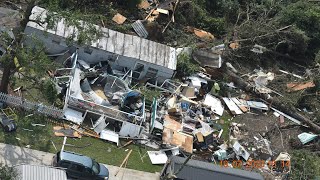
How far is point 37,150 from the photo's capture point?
23188 mm

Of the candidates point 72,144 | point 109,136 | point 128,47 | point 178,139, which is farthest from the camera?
point 128,47

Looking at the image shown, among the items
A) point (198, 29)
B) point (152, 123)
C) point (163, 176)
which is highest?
point (198, 29)

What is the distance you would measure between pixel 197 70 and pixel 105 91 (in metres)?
6.78

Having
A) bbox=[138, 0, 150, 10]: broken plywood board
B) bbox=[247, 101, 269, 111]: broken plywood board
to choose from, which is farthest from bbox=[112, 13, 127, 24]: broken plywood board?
bbox=[247, 101, 269, 111]: broken plywood board

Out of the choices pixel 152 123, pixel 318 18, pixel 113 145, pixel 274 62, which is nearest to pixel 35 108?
pixel 113 145

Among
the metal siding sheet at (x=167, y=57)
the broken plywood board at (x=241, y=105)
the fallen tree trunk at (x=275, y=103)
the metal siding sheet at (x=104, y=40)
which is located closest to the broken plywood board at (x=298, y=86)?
the fallen tree trunk at (x=275, y=103)

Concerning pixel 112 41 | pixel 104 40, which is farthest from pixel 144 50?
pixel 104 40

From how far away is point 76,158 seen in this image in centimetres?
2202

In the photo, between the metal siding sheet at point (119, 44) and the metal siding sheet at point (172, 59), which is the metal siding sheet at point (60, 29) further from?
the metal siding sheet at point (172, 59)

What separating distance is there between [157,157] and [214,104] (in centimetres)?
646

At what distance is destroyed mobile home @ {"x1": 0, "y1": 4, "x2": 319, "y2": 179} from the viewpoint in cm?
2575

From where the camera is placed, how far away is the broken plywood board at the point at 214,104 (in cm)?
2988

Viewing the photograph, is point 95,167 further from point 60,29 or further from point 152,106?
point 60,29

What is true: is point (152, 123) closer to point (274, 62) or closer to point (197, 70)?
point (197, 70)
